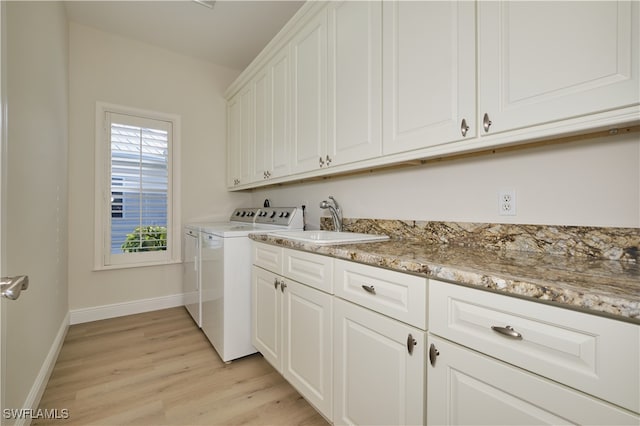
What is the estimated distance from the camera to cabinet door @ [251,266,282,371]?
1.69 meters

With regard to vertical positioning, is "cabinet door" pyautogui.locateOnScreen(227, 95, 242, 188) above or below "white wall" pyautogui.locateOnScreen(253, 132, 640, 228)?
above

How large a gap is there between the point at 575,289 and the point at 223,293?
1860mm

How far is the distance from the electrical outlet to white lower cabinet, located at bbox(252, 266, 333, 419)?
0.85 meters

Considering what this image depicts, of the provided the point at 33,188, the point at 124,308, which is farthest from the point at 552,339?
the point at 124,308

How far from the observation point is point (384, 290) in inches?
40.9

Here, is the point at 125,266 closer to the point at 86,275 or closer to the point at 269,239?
the point at 86,275

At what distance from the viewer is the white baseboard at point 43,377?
1.42 meters

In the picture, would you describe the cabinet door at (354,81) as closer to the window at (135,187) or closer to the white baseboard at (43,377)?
the white baseboard at (43,377)

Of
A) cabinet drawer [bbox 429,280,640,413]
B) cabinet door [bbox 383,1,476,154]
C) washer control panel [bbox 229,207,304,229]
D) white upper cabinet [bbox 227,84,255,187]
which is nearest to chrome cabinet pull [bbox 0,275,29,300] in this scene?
cabinet drawer [bbox 429,280,640,413]

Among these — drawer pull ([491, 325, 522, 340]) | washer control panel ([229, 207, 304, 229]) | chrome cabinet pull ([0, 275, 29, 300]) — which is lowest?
drawer pull ([491, 325, 522, 340])

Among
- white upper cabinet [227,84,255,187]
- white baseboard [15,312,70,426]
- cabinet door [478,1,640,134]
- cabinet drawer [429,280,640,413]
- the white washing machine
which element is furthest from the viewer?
white upper cabinet [227,84,255,187]

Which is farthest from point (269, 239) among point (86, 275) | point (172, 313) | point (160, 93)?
point (160, 93)

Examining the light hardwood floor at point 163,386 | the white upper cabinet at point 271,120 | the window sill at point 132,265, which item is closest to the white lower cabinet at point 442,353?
Result: the light hardwood floor at point 163,386

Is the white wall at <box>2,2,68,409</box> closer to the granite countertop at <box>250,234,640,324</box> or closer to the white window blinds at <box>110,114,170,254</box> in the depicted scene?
the white window blinds at <box>110,114,170,254</box>
